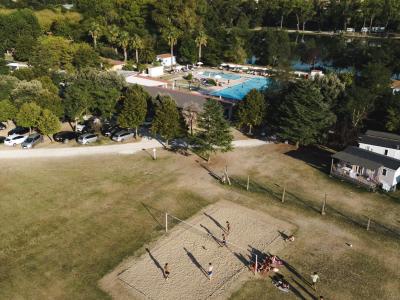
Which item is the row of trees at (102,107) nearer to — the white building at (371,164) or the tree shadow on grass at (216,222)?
the tree shadow on grass at (216,222)

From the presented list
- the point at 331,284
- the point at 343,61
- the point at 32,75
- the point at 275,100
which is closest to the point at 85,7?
the point at 32,75

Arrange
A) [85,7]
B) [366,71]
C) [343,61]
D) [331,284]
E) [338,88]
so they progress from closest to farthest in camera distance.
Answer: [331,284], [338,88], [366,71], [343,61], [85,7]

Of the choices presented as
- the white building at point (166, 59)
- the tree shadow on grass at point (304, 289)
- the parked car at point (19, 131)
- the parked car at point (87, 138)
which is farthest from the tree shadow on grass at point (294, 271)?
the white building at point (166, 59)

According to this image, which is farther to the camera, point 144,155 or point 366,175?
point 144,155

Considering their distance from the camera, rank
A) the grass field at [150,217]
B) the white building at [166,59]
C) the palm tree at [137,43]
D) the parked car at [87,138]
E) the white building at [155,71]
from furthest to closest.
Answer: the white building at [166,59]
the palm tree at [137,43]
the white building at [155,71]
the parked car at [87,138]
the grass field at [150,217]

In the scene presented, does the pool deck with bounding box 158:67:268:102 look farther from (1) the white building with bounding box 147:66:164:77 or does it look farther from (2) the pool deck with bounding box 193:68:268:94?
(1) the white building with bounding box 147:66:164:77

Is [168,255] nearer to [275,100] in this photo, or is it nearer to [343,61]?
[275,100]

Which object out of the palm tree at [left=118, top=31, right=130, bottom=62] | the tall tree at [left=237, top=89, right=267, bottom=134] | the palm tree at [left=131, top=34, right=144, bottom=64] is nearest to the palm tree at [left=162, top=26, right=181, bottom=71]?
the palm tree at [left=131, top=34, right=144, bottom=64]
